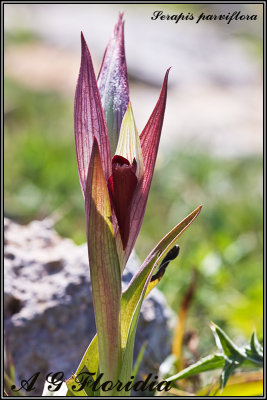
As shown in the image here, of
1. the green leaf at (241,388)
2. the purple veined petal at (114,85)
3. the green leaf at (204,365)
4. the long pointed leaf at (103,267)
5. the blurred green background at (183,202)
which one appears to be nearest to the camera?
the long pointed leaf at (103,267)

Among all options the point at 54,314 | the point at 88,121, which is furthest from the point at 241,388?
the point at 88,121

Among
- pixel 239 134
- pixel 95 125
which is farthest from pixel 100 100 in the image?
pixel 239 134

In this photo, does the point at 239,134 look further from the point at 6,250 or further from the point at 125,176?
the point at 125,176

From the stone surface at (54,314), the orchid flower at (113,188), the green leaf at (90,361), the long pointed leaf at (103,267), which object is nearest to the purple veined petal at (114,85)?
the orchid flower at (113,188)

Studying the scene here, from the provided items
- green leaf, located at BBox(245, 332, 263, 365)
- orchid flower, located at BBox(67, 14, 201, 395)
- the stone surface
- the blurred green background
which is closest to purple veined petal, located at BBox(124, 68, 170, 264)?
orchid flower, located at BBox(67, 14, 201, 395)

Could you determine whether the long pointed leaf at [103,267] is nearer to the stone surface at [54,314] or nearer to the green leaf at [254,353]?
the green leaf at [254,353]

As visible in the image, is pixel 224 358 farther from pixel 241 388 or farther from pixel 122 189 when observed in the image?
pixel 122 189

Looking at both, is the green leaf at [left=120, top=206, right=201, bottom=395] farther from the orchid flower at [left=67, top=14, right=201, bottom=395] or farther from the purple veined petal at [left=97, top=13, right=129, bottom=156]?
the purple veined petal at [left=97, top=13, right=129, bottom=156]
